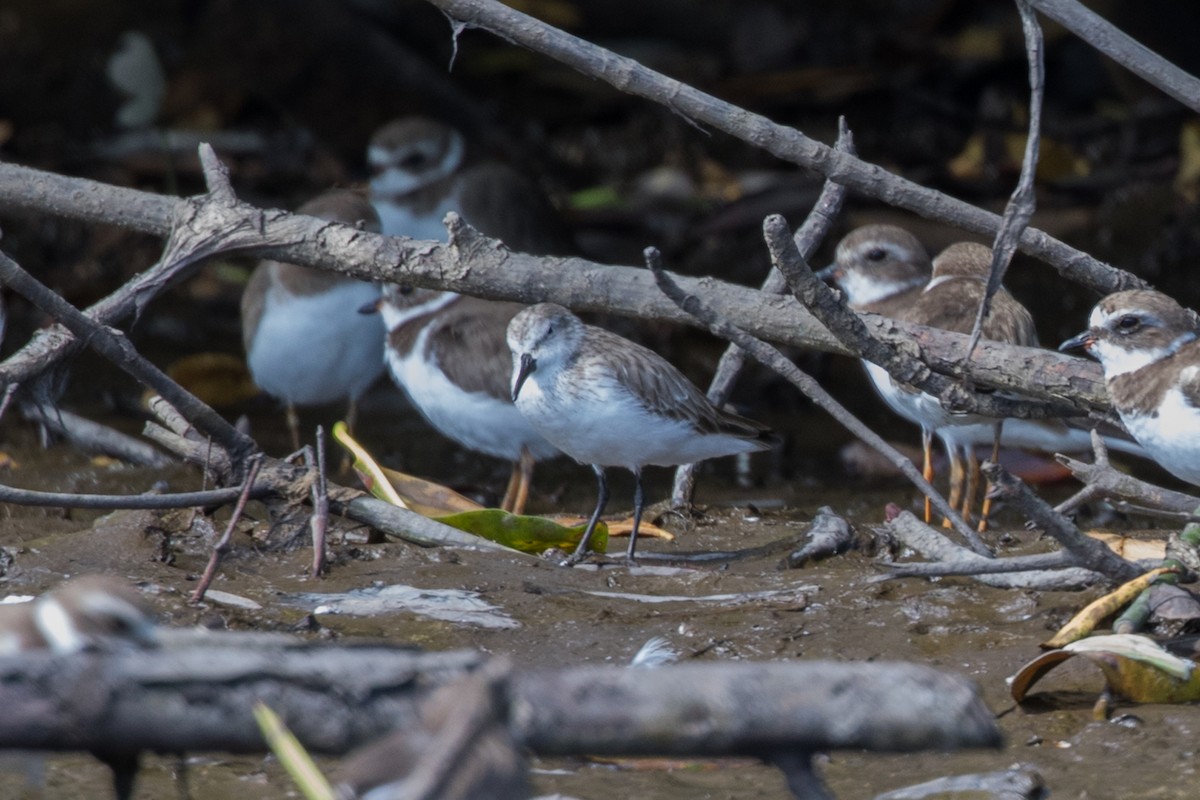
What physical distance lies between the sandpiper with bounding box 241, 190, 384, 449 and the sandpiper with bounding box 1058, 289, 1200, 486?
338 centimetres

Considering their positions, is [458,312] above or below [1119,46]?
below

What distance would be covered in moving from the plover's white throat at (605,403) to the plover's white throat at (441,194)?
10.4 ft

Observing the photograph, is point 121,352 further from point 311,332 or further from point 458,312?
point 311,332

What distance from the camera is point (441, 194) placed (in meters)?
8.52

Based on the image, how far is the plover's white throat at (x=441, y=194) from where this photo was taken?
8375 millimetres

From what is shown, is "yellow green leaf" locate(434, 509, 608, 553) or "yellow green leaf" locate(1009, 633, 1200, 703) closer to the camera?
"yellow green leaf" locate(1009, 633, 1200, 703)

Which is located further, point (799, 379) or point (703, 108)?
point (703, 108)

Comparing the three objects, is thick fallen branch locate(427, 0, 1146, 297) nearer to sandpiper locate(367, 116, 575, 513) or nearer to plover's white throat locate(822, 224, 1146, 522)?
plover's white throat locate(822, 224, 1146, 522)

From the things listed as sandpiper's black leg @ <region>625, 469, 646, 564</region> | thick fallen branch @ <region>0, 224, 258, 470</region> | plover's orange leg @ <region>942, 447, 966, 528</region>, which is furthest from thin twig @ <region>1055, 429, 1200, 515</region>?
thick fallen branch @ <region>0, 224, 258, 470</region>

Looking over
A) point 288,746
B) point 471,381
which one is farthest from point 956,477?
point 288,746

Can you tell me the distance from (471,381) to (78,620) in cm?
341

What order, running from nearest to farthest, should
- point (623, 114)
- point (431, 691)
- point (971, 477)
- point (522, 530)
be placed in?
point (431, 691) → point (522, 530) → point (971, 477) → point (623, 114)

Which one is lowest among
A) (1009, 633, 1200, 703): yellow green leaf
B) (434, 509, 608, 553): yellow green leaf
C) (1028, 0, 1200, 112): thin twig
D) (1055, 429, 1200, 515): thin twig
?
(434, 509, 608, 553): yellow green leaf

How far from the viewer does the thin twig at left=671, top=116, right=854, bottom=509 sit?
213 inches
